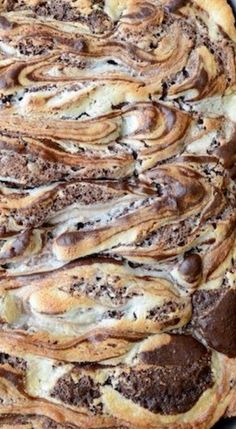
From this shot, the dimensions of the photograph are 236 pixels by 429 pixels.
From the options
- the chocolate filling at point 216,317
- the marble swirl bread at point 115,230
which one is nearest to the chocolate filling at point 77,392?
the marble swirl bread at point 115,230

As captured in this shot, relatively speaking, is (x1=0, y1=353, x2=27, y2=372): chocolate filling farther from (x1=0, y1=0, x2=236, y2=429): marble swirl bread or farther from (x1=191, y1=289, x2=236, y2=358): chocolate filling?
(x1=191, y1=289, x2=236, y2=358): chocolate filling

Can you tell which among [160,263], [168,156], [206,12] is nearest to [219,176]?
[168,156]

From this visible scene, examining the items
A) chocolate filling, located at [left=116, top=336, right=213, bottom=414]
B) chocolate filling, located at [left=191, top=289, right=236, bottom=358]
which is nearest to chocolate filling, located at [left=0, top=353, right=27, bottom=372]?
chocolate filling, located at [left=116, top=336, right=213, bottom=414]

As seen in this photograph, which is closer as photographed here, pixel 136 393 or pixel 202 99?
pixel 136 393

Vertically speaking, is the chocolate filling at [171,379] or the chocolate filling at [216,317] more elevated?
the chocolate filling at [216,317]

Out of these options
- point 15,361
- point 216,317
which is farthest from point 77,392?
point 216,317

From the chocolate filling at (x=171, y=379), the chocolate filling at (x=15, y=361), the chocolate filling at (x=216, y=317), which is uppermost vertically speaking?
the chocolate filling at (x=216, y=317)

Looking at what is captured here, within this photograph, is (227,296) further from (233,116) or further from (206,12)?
(206,12)

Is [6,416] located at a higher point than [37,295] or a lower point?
lower

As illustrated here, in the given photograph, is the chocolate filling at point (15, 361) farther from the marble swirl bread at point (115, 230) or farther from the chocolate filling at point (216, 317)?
the chocolate filling at point (216, 317)
